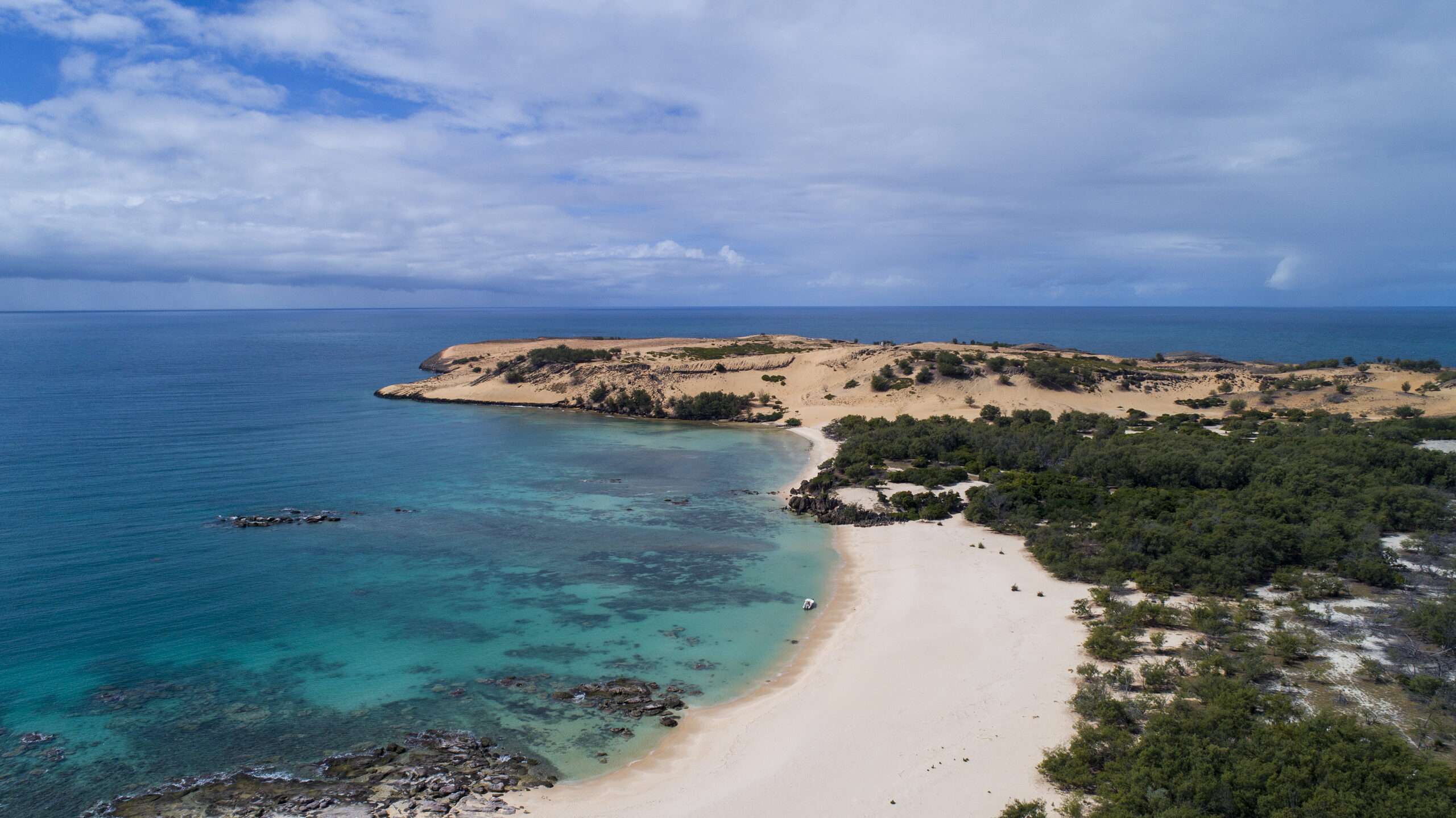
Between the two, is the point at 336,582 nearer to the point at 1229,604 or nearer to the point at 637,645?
the point at 637,645

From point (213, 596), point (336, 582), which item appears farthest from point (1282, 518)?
point (213, 596)

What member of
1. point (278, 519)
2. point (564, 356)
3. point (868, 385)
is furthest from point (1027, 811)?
point (564, 356)

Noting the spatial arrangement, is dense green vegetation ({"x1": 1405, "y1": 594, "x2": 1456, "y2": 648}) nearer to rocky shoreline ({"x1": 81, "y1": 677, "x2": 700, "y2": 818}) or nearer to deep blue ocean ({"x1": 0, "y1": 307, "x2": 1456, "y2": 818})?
deep blue ocean ({"x1": 0, "y1": 307, "x2": 1456, "y2": 818})

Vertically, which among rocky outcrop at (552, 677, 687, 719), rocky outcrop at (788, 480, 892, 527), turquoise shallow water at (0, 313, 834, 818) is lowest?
rocky outcrop at (552, 677, 687, 719)

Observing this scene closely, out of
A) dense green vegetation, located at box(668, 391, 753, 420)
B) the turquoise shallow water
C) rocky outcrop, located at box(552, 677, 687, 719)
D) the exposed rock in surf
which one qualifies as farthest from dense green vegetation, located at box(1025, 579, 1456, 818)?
dense green vegetation, located at box(668, 391, 753, 420)

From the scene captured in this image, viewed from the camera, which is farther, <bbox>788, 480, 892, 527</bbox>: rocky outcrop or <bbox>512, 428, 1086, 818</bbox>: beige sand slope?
<bbox>788, 480, 892, 527</bbox>: rocky outcrop

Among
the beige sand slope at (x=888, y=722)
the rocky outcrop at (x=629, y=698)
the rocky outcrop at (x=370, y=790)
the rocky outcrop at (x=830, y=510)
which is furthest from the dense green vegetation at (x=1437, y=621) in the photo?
the rocky outcrop at (x=370, y=790)
